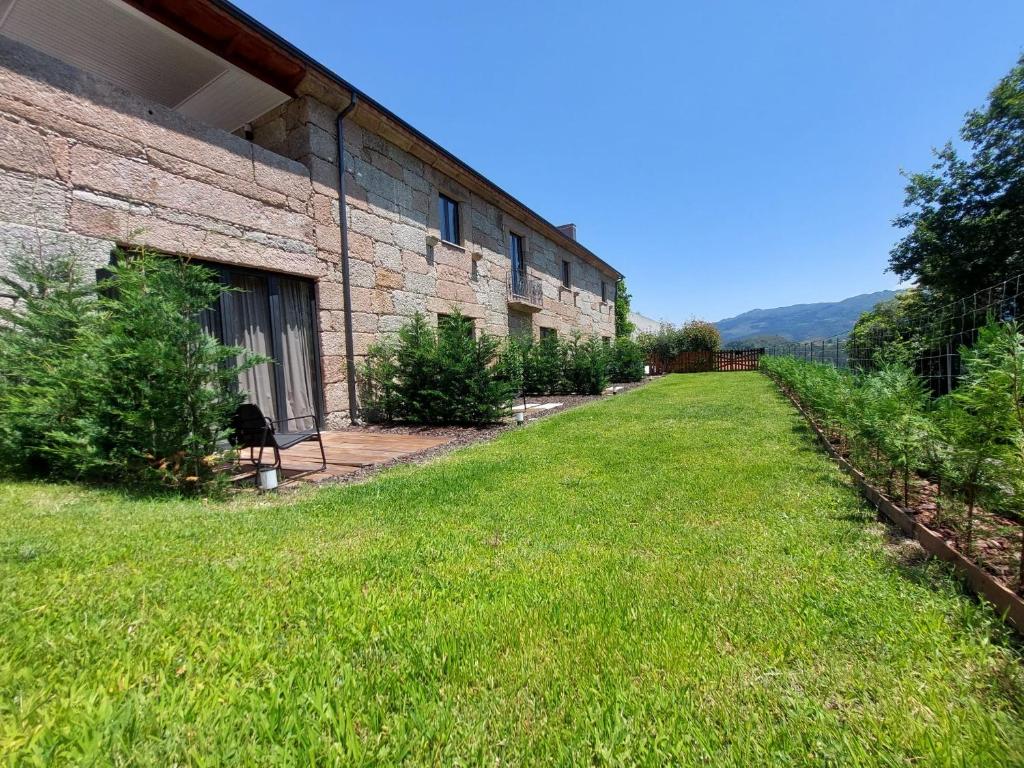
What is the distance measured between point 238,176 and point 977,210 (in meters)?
25.8

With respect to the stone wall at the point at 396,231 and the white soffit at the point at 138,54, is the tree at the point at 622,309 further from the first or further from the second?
the white soffit at the point at 138,54

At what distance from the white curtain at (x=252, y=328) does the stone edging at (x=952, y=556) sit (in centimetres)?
684

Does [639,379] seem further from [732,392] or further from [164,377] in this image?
[164,377]

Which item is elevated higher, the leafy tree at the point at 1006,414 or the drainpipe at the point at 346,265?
the drainpipe at the point at 346,265

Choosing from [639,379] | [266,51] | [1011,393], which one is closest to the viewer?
[1011,393]

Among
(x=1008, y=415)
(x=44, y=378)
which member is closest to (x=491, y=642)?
(x=1008, y=415)

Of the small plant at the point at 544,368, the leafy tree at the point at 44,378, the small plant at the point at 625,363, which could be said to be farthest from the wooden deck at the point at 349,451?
the small plant at the point at 625,363

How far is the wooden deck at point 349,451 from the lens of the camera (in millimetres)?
4999

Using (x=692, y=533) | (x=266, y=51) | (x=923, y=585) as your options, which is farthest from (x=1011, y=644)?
(x=266, y=51)

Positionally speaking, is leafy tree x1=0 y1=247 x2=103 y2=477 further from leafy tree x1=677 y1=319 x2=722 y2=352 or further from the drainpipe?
leafy tree x1=677 y1=319 x2=722 y2=352

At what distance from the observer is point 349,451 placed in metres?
5.95

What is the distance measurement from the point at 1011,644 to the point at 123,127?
8.20 meters

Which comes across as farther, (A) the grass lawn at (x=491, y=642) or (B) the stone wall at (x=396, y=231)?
(B) the stone wall at (x=396, y=231)

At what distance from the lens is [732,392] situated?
1222 cm
